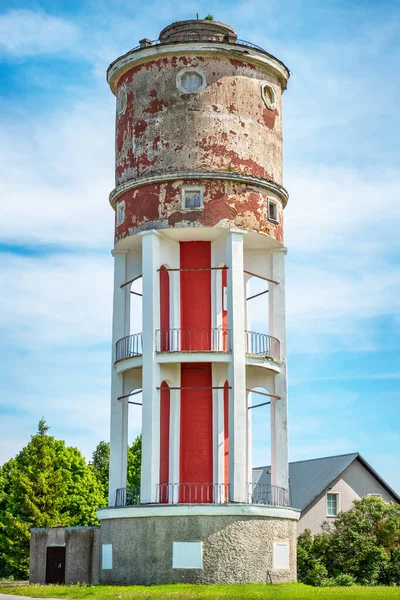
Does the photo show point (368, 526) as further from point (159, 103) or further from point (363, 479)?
point (159, 103)

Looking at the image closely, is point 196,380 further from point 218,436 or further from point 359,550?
point 359,550

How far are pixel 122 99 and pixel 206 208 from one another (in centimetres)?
600

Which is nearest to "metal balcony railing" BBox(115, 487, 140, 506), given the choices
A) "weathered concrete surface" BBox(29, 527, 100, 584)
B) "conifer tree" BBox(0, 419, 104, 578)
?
"weathered concrete surface" BBox(29, 527, 100, 584)

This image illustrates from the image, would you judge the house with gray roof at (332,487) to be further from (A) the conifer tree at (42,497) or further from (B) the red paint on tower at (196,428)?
(B) the red paint on tower at (196,428)

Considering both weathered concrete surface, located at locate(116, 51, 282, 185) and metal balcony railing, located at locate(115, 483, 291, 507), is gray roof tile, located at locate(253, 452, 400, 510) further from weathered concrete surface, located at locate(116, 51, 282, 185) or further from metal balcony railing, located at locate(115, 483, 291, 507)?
weathered concrete surface, located at locate(116, 51, 282, 185)

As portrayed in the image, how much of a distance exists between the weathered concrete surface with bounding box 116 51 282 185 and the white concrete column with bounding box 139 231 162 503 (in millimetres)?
3010

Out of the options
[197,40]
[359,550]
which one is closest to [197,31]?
[197,40]

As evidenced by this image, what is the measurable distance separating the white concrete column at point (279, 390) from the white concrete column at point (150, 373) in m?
4.36

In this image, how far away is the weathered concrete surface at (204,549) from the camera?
3181 cm

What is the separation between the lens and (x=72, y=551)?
121 ft

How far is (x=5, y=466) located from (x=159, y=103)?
37074 mm

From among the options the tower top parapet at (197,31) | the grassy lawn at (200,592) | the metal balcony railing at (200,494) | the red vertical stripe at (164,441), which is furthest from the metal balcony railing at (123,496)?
the tower top parapet at (197,31)

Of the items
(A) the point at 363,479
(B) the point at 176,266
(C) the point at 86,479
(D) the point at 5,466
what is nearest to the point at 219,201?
(B) the point at 176,266

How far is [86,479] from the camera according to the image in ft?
204
